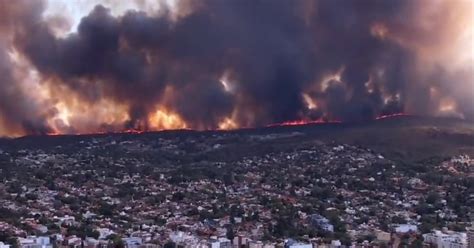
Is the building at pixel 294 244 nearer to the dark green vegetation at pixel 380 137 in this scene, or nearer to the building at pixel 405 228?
the building at pixel 405 228

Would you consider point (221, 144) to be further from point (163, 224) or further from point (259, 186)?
point (163, 224)

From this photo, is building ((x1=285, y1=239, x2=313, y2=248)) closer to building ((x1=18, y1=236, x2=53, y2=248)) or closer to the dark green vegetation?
building ((x1=18, y1=236, x2=53, y2=248))

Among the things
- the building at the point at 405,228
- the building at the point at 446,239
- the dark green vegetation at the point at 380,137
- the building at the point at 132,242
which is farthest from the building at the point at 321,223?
the dark green vegetation at the point at 380,137

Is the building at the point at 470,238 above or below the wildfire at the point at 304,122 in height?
below

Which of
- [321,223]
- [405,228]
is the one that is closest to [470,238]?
[405,228]

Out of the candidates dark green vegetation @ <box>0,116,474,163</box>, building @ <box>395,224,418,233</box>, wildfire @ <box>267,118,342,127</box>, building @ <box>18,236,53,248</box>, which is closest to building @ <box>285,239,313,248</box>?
building @ <box>395,224,418,233</box>

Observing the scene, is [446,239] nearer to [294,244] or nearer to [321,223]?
[294,244]

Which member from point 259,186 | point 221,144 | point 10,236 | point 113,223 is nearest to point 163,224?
point 113,223
